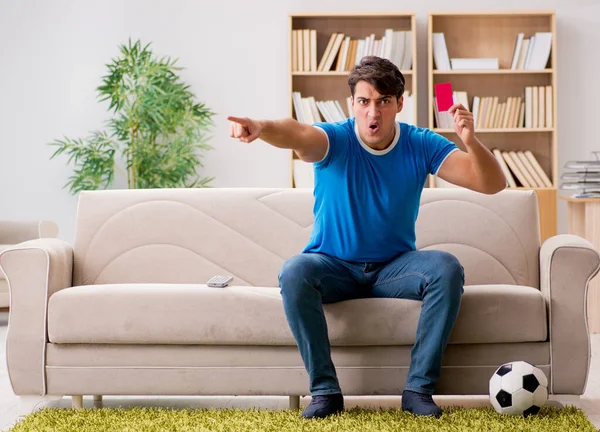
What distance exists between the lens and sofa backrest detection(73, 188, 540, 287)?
276cm

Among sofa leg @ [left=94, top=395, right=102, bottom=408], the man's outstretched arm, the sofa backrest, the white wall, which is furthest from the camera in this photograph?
the white wall

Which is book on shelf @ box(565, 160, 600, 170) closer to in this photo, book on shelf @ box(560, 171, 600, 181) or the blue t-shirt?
book on shelf @ box(560, 171, 600, 181)

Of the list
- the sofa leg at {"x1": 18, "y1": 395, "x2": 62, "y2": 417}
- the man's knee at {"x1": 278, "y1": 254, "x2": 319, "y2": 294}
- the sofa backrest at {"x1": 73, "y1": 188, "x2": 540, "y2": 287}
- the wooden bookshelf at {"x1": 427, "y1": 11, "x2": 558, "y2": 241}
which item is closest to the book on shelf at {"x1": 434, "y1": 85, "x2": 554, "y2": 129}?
the wooden bookshelf at {"x1": 427, "y1": 11, "x2": 558, "y2": 241}

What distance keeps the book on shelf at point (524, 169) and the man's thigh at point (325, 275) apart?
263 cm

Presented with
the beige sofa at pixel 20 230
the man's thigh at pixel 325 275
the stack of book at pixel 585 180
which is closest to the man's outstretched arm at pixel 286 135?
the man's thigh at pixel 325 275

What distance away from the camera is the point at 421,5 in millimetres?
4918

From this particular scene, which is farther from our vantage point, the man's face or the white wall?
the white wall

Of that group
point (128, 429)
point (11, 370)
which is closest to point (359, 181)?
point (128, 429)

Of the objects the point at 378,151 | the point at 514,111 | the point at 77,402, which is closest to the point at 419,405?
the point at 378,151

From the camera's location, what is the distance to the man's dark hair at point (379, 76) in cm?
235

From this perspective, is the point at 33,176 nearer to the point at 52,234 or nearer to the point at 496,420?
the point at 52,234

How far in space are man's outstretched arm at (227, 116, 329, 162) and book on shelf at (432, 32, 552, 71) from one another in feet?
8.59

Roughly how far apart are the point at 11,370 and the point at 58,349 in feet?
0.51

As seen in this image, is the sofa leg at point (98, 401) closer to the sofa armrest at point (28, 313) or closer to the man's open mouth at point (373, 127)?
the sofa armrest at point (28, 313)
